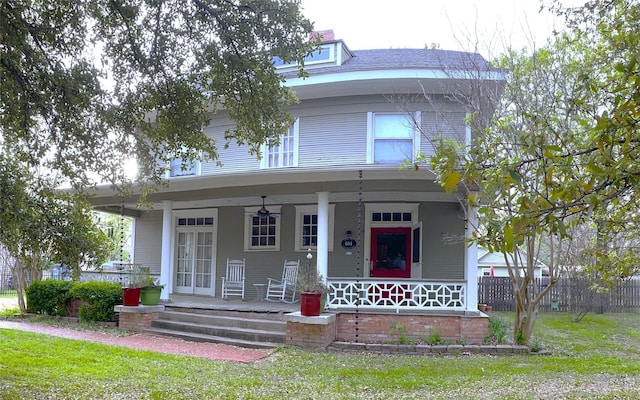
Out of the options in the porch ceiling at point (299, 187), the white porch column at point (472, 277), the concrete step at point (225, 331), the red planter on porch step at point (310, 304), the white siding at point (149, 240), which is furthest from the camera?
the white siding at point (149, 240)

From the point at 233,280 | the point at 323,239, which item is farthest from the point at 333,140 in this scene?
the point at 233,280

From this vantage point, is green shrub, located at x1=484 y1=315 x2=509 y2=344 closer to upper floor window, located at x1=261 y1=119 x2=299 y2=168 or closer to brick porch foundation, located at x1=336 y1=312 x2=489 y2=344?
brick porch foundation, located at x1=336 y1=312 x2=489 y2=344

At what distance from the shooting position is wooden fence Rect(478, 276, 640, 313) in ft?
56.0

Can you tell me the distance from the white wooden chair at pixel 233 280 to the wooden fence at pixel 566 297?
813 centimetres

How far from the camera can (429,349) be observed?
30.7 feet

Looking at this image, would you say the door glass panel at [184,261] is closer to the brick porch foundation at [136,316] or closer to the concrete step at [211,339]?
the brick porch foundation at [136,316]

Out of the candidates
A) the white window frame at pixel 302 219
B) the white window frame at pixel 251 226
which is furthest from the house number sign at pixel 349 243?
the white window frame at pixel 251 226

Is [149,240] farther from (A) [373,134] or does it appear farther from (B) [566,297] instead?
(B) [566,297]

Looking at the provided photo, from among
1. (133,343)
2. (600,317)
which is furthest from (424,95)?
(600,317)

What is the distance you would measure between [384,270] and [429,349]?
3.99 metres

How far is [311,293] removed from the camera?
9.64m

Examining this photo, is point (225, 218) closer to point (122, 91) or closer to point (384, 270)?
point (384, 270)

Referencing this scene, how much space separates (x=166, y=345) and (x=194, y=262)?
18.4 ft

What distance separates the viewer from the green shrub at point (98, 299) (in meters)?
11.9
